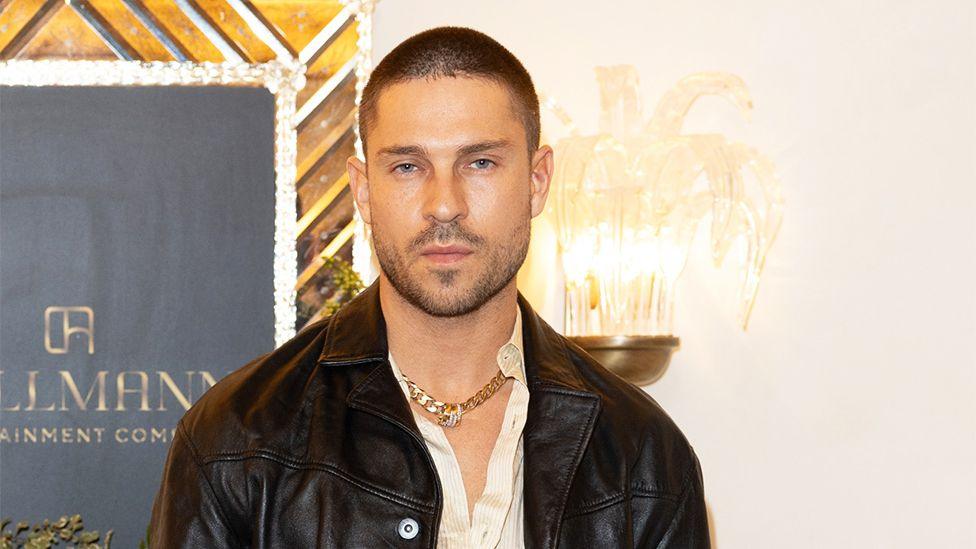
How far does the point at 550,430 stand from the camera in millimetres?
1689

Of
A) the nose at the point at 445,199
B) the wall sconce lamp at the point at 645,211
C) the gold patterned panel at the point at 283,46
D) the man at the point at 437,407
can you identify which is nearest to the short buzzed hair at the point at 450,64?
the man at the point at 437,407

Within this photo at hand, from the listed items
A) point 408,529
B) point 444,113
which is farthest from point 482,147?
point 408,529

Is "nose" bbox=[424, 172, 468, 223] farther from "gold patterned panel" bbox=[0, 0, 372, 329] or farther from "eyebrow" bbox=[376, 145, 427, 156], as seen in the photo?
"gold patterned panel" bbox=[0, 0, 372, 329]

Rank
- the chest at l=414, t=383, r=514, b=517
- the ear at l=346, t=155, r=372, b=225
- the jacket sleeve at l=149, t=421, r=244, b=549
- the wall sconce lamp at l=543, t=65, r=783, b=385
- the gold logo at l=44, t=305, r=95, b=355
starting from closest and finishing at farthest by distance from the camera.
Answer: the jacket sleeve at l=149, t=421, r=244, b=549 → the chest at l=414, t=383, r=514, b=517 → the ear at l=346, t=155, r=372, b=225 → the wall sconce lamp at l=543, t=65, r=783, b=385 → the gold logo at l=44, t=305, r=95, b=355

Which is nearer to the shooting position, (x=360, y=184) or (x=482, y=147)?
(x=482, y=147)

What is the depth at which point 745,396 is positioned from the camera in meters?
2.36

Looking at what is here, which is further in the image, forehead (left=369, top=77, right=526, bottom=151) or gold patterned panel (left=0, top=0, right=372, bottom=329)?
gold patterned panel (left=0, top=0, right=372, bottom=329)

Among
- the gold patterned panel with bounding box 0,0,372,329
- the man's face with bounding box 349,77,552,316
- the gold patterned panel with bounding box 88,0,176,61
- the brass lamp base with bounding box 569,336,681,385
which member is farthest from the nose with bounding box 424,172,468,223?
the gold patterned panel with bounding box 88,0,176,61

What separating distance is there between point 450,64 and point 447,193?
0.65 ft

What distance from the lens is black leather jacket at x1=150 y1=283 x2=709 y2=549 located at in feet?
5.10

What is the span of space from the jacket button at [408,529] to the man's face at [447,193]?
292mm

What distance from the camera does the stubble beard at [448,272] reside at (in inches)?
63.6

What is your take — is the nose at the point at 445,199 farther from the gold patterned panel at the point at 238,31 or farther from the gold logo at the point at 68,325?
the gold logo at the point at 68,325

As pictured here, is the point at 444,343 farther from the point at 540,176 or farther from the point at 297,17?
the point at 297,17
